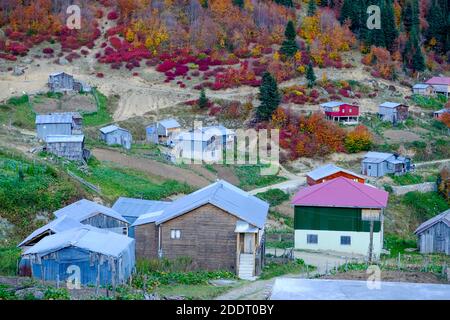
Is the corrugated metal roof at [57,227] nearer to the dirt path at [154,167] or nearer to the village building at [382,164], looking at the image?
the dirt path at [154,167]

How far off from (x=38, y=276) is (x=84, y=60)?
4375 centimetres

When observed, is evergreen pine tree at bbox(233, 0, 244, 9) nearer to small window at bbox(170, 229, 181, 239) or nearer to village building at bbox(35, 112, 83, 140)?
village building at bbox(35, 112, 83, 140)

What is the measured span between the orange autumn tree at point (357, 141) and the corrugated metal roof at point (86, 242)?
30.2 metres

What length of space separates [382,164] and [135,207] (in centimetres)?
2113

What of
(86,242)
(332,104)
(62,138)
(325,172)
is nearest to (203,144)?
(325,172)

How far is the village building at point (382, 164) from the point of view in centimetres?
4856

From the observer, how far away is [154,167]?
44.0 meters

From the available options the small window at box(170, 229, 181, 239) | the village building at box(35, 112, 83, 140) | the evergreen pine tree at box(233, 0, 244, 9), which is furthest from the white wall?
the evergreen pine tree at box(233, 0, 244, 9)

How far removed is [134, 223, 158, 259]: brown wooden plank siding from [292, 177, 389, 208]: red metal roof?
8223 millimetres

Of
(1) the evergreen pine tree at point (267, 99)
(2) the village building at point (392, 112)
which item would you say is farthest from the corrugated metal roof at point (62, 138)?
(2) the village building at point (392, 112)

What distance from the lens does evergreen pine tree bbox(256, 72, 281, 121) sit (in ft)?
176
